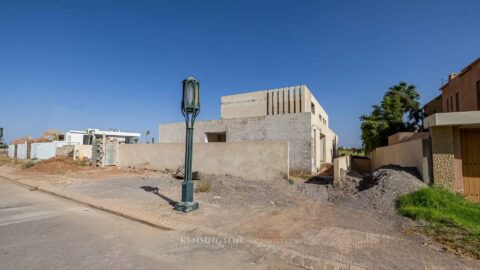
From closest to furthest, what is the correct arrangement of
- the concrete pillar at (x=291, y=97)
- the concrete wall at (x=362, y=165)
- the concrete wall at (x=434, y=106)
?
1. the concrete wall at (x=362, y=165)
2. the concrete pillar at (x=291, y=97)
3. the concrete wall at (x=434, y=106)

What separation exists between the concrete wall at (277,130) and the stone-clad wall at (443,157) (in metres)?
8.46

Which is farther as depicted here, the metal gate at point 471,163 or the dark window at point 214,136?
the dark window at point 214,136

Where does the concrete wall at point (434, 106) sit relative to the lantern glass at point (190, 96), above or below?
above

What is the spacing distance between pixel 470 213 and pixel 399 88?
82.9ft

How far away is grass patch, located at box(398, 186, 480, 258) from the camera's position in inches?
166

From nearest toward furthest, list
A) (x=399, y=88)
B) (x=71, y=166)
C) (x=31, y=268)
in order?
(x=31, y=268) < (x=71, y=166) < (x=399, y=88)

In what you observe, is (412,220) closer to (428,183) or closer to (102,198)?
(428,183)

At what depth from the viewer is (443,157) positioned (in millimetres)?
7164

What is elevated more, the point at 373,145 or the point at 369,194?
the point at 373,145

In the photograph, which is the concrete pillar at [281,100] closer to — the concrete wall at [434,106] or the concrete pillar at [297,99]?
the concrete pillar at [297,99]

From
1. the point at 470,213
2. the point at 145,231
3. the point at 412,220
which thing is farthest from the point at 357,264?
the point at 470,213

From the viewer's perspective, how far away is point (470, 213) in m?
5.61

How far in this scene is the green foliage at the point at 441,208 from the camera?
5.20m

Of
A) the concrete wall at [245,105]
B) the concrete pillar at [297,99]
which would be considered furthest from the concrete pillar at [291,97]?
the concrete wall at [245,105]
